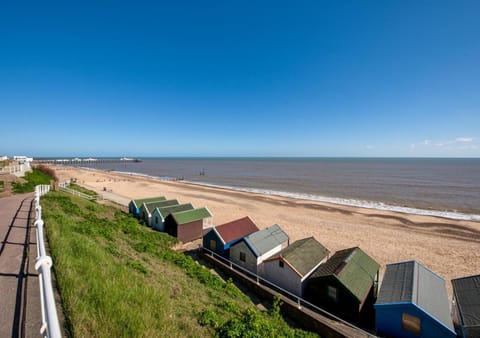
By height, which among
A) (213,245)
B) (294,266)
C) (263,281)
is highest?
(294,266)

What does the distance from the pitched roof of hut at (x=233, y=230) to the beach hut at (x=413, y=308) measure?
34.5ft

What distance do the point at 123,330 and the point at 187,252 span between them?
15449 millimetres

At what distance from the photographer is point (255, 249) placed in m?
15.8

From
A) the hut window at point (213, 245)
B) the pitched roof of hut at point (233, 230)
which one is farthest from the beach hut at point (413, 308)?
the hut window at point (213, 245)

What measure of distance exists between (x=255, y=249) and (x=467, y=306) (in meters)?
10.9

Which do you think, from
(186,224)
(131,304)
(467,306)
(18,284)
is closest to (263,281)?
(186,224)

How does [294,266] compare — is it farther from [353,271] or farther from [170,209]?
[170,209]

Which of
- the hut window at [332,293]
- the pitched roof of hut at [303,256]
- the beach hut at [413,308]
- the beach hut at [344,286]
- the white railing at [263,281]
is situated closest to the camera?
the beach hut at [413,308]

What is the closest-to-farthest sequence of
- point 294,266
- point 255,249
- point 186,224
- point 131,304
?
point 131,304
point 294,266
point 255,249
point 186,224

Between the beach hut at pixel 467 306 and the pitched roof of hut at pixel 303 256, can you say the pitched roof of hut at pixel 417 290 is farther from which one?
the pitched roof of hut at pixel 303 256

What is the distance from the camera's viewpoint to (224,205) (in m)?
39.3

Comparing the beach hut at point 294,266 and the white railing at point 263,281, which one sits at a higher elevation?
the beach hut at point 294,266

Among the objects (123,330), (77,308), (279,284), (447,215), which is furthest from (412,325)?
(447,215)

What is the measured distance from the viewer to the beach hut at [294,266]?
13.7 metres
